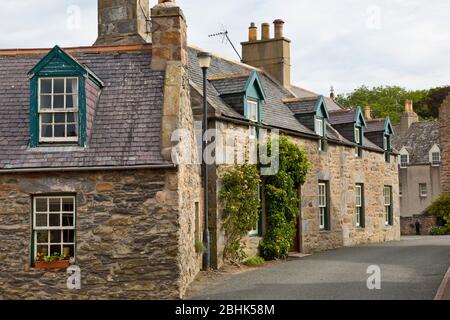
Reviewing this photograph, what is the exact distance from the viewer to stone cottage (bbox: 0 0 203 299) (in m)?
13.9

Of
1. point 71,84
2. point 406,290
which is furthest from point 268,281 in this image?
point 71,84

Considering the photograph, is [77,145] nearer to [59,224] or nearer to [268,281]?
[59,224]

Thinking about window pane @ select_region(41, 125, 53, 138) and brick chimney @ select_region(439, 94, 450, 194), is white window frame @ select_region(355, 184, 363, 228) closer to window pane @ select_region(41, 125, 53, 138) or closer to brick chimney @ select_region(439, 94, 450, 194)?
window pane @ select_region(41, 125, 53, 138)

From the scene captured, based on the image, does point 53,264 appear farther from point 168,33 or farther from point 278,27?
point 278,27

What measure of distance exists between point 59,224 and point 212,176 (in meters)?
4.82

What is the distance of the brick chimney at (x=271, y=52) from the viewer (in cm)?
2798

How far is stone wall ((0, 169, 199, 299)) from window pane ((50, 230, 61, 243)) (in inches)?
19.4

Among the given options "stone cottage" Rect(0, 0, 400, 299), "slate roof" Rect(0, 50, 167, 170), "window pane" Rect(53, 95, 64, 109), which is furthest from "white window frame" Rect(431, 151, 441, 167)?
"window pane" Rect(53, 95, 64, 109)

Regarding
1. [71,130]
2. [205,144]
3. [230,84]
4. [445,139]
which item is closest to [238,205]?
[205,144]

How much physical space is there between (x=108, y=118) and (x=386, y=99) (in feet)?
188

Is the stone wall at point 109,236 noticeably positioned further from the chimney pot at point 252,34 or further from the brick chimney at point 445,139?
the brick chimney at point 445,139

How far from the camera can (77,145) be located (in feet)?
47.7

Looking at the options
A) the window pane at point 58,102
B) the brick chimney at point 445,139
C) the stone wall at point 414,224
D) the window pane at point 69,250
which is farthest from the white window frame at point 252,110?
the brick chimney at point 445,139

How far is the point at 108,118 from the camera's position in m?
14.9
